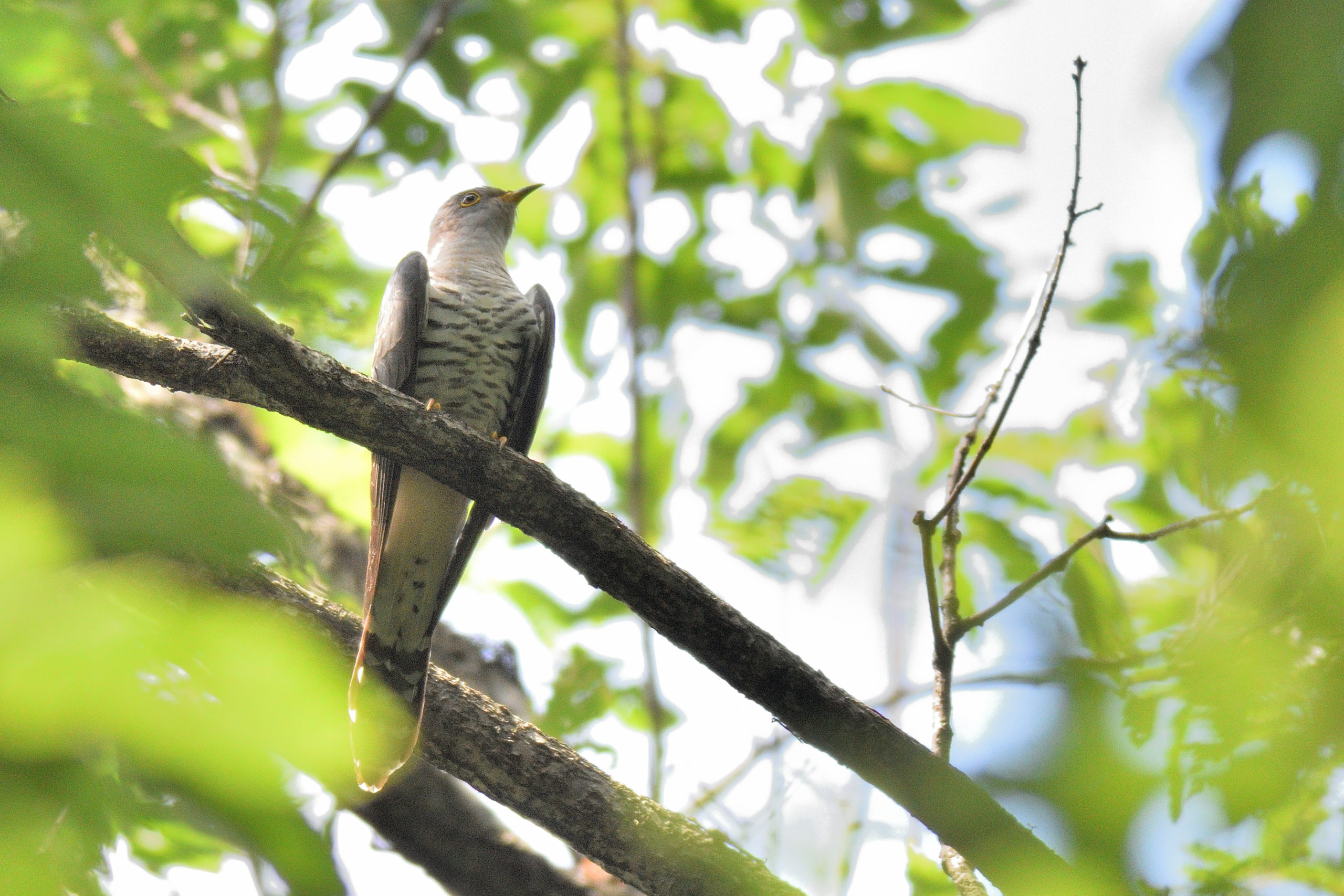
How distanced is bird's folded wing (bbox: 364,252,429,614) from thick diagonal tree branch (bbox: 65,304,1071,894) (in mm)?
1084

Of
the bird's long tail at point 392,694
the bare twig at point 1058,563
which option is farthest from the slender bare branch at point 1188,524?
the bird's long tail at point 392,694

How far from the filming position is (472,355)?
4.09 metres

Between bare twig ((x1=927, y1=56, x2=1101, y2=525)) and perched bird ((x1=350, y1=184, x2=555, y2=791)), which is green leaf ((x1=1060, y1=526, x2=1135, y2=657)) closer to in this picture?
bare twig ((x1=927, y1=56, x2=1101, y2=525))

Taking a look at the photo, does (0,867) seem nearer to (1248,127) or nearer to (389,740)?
(1248,127)

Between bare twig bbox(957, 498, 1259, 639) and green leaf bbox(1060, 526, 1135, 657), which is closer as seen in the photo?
green leaf bbox(1060, 526, 1135, 657)

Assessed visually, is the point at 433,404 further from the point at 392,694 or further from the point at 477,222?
the point at 477,222

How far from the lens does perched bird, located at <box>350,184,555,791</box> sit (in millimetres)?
3301

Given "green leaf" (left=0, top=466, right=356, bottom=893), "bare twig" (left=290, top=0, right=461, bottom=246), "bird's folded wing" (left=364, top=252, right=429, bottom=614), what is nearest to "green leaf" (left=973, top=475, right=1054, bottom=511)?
"bird's folded wing" (left=364, top=252, right=429, bottom=614)

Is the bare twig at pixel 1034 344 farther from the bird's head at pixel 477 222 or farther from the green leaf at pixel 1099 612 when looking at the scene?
the bird's head at pixel 477 222

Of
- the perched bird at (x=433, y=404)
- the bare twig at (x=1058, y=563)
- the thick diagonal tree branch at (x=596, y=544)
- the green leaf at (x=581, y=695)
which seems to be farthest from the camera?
the green leaf at (x=581, y=695)

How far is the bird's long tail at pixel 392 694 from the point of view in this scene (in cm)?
246

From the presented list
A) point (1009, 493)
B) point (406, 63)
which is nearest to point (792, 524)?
point (1009, 493)

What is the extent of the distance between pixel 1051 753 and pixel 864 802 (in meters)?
2.02

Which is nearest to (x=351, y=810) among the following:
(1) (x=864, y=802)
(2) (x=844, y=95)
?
(1) (x=864, y=802)
